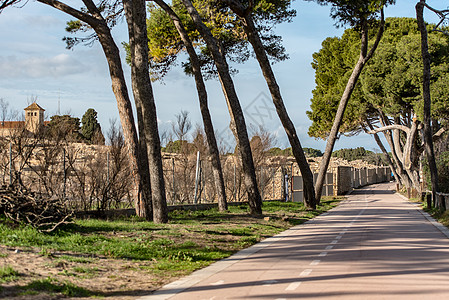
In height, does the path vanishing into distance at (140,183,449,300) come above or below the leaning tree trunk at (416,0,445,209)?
below

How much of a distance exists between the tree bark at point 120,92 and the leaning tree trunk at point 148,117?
5.22 feet

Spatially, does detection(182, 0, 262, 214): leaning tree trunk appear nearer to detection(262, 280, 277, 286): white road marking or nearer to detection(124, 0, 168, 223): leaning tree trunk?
Answer: detection(124, 0, 168, 223): leaning tree trunk

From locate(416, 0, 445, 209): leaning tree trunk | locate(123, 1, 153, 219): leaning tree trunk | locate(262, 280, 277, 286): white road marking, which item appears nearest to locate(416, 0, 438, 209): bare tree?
locate(416, 0, 445, 209): leaning tree trunk

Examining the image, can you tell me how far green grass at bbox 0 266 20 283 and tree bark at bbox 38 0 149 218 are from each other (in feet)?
31.5

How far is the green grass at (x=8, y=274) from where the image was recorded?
7.35 m

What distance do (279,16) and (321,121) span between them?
2232 cm

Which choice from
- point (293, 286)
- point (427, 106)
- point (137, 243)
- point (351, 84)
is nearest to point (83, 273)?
point (137, 243)

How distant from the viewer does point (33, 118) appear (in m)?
19.0

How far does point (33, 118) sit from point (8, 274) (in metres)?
12.3

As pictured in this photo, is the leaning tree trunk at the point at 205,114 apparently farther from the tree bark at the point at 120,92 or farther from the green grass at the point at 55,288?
the green grass at the point at 55,288

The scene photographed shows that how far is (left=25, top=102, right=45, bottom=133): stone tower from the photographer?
723 inches

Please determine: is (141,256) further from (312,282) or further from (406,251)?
(406,251)

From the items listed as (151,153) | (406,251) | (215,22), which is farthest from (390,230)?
(215,22)

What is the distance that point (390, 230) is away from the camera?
16.3 meters
